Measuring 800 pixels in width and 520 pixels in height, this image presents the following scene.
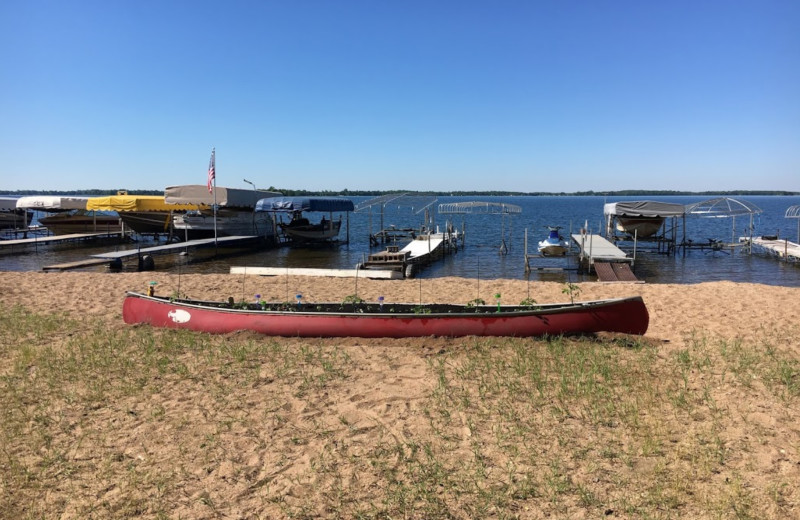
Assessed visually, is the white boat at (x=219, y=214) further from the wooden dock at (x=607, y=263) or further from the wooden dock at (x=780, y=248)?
the wooden dock at (x=780, y=248)

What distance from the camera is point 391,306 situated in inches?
444

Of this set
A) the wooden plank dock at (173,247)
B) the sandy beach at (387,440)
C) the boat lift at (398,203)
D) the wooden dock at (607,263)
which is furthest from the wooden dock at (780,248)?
the wooden plank dock at (173,247)

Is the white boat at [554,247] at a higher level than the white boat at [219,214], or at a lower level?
lower

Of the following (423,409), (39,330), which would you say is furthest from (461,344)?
(39,330)

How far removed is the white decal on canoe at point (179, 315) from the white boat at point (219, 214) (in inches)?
826

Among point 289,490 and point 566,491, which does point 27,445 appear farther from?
point 566,491

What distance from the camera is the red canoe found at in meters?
9.93

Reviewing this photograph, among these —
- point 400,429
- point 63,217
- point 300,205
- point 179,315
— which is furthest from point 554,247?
point 63,217

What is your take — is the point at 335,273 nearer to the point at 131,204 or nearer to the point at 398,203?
the point at 398,203

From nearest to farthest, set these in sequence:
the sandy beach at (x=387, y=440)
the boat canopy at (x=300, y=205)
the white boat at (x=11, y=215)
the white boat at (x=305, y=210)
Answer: the sandy beach at (x=387, y=440), the boat canopy at (x=300, y=205), the white boat at (x=305, y=210), the white boat at (x=11, y=215)

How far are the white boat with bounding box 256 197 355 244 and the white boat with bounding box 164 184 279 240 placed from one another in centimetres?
155

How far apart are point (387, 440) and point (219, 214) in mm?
32427

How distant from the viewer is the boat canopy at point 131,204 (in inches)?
1423

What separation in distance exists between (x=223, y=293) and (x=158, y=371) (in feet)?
27.9
